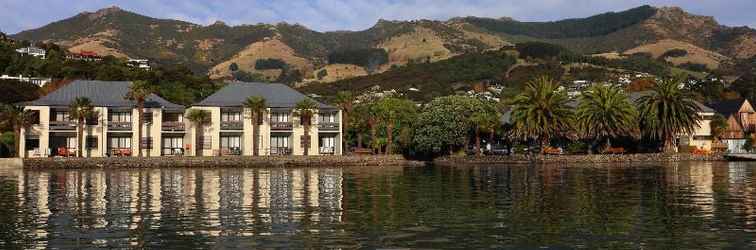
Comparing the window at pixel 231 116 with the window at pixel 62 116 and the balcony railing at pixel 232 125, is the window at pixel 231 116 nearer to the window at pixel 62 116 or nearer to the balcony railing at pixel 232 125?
the balcony railing at pixel 232 125

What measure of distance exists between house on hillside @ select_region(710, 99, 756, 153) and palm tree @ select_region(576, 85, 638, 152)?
23.9 m

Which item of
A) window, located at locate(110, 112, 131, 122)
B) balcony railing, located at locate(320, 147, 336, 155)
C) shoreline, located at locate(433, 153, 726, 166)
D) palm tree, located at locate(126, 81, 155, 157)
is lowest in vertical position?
shoreline, located at locate(433, 153, 726, 166)

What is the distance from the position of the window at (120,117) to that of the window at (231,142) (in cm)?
1093

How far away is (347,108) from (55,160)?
114 ft

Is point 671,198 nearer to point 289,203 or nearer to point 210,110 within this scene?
point 289,203

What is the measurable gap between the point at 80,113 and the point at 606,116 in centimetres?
5961

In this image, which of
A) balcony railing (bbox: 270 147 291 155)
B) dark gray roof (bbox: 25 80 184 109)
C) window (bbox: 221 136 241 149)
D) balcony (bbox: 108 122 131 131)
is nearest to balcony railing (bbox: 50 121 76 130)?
dark gray roof (bbox: 25 80 184 109)

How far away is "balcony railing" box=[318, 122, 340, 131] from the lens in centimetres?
9788

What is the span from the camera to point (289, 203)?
123 feet

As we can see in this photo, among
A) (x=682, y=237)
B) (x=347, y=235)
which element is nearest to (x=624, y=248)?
(x=682, y=237)

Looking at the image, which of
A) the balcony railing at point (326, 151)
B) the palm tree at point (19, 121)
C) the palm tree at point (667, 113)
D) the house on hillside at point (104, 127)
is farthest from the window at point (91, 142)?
the palm tree at point (667, 113)

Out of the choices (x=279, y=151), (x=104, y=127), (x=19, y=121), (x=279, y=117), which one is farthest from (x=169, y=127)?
(x=19, y=121)

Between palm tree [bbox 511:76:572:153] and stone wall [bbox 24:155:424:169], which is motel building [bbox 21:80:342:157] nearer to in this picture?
stone wall [bbox 24:155:424:169]

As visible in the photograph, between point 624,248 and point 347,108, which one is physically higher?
point 347,108
